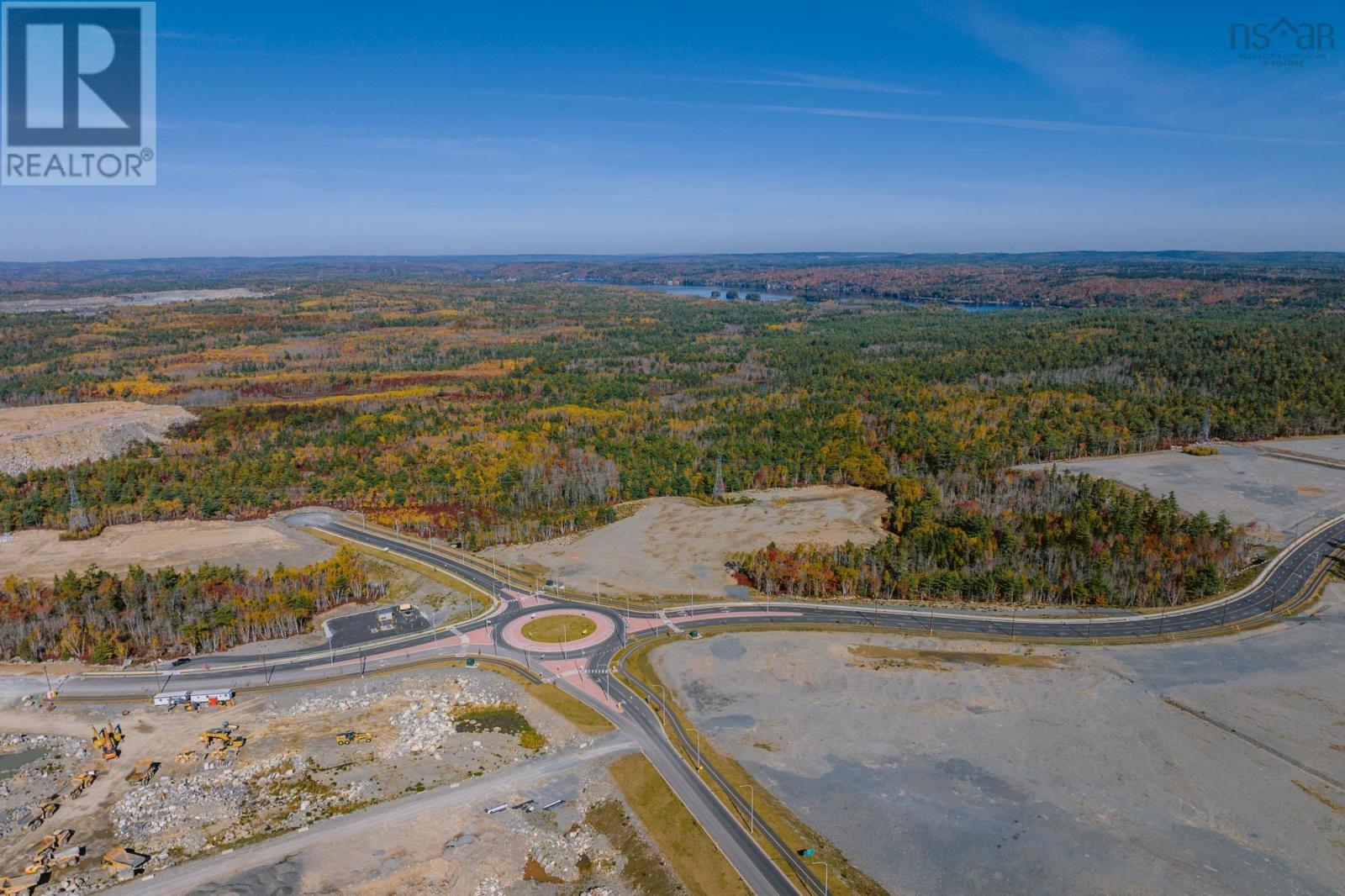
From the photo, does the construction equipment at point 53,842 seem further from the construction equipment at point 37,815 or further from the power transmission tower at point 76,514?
the power transmission tower at point 76,514

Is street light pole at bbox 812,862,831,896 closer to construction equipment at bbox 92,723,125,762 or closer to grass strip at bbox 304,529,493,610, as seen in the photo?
grass strip at bbox 304,529,493,610

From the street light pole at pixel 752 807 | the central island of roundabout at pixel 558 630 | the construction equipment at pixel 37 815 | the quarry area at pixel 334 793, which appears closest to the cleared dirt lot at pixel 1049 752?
the street light pole at pixel 752 807

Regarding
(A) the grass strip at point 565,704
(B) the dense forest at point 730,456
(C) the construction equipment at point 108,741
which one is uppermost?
(B) the dense forest at point 730,456

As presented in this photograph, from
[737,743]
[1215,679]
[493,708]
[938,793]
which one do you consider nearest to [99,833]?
[493,708]

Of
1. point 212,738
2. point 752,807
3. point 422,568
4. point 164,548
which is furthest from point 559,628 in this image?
point 164,548

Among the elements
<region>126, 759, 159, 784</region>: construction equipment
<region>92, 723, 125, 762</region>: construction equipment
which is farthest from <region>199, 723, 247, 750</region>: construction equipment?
<region>92, 723, 125, 762</region>: construction equipment

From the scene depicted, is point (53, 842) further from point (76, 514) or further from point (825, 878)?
point (76, 514)

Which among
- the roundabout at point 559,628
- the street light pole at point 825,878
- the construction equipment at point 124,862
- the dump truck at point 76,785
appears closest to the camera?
the street light pole at point 825,878
